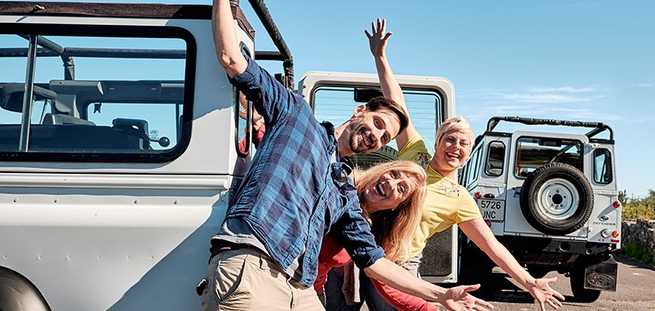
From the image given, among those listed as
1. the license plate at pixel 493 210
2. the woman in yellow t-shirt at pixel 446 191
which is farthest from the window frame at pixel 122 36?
the license plate at pixel 493 210

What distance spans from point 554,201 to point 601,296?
2330mm

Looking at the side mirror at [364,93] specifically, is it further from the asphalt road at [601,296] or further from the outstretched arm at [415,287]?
the asphalt road at [601,296]

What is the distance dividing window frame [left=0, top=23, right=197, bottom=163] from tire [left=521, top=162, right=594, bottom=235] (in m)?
7.45

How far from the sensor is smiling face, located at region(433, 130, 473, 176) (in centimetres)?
363

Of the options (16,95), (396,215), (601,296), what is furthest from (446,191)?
(601,296)

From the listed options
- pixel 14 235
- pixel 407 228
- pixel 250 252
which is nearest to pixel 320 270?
pixel 407 228

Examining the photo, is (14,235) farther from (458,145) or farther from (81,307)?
(458,145)

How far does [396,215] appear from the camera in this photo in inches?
126

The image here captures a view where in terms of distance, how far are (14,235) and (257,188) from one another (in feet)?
2.94

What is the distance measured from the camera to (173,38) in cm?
270

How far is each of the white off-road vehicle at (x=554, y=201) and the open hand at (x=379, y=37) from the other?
20.6 feet

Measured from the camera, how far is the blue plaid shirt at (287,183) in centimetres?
241

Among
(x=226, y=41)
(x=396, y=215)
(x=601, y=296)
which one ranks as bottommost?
(x=601, y=296)

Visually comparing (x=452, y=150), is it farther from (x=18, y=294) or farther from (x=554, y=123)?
(x=554, y=123)
